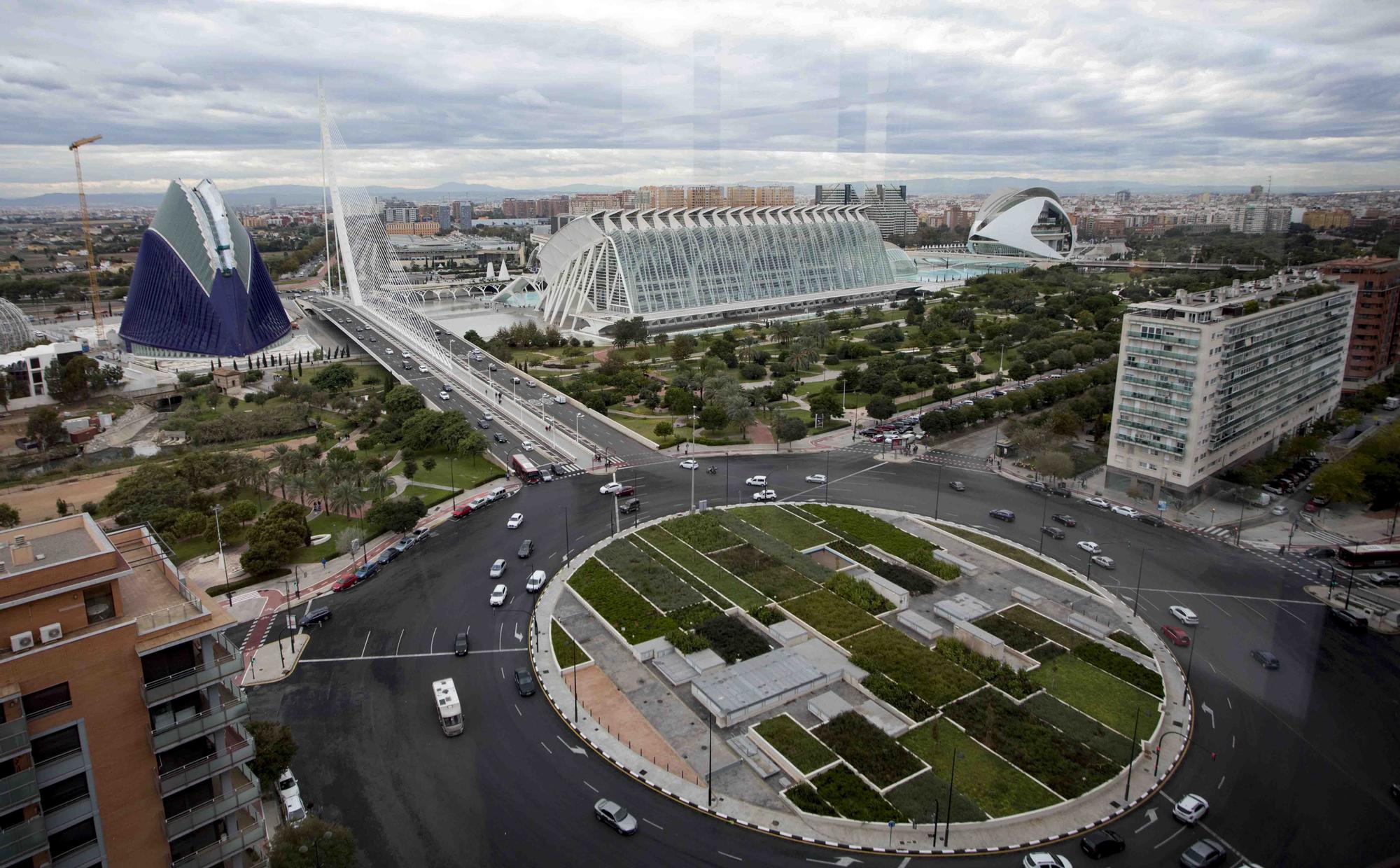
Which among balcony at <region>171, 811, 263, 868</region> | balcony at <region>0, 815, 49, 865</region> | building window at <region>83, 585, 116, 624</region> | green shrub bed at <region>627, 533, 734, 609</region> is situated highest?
building window at <region>83, 585, 116, 624</region>

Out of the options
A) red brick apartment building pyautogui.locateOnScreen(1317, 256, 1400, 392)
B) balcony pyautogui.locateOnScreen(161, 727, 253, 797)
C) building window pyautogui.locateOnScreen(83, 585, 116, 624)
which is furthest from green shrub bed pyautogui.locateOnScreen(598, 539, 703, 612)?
red brick apartment building pyautogui.locateOnScreen(1317, 256, 1400, 392)

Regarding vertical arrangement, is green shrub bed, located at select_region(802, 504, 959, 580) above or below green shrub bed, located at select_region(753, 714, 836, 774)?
above

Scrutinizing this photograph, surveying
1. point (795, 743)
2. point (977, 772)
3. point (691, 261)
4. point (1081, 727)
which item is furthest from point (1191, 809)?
point (691, 261)

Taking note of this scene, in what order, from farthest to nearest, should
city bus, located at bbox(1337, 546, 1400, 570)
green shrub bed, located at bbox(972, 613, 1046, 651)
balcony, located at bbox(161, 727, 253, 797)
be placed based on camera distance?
city bus, located at bbox(1337, 546, 1400, 570) < green shrub bed, located at bbox(972, 613, 1046, 651) < balcony, located at bbox(161, 727, 253, 797)

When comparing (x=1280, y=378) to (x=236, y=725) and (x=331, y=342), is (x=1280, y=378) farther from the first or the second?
(x=331, y=342)

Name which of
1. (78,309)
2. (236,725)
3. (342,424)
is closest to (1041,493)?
(236,725)

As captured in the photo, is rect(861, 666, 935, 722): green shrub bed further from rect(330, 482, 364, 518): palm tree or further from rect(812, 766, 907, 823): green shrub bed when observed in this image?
rect(330, 482, 364, 518): palm tree

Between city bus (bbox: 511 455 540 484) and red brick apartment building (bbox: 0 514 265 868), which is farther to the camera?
city bus (bbox: 511 455 540 484)

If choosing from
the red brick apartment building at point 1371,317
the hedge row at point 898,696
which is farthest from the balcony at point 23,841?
A: the red brick apartment building at point 1371,317
